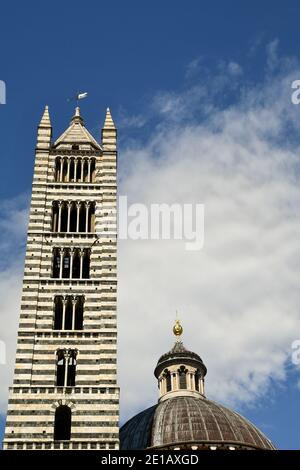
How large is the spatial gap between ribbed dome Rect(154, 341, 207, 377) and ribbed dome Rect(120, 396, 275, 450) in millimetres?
6427

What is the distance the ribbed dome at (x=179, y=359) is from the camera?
150ft

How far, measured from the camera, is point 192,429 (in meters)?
35.6

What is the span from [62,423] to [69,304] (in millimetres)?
5637

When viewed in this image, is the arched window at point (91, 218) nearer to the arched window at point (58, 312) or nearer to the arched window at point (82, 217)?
the arched window at point (82, 217)

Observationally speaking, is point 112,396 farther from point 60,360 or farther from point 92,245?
point 92,245

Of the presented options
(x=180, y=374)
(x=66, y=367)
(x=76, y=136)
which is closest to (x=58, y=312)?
(x=66, y=367)

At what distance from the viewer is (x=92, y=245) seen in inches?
1372

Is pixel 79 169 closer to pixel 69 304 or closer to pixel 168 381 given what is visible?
pixel 69 304

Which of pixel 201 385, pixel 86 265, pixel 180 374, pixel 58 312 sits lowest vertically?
pixel 58 312

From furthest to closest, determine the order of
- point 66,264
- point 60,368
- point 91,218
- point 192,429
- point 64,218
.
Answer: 1. point 64,218
2. point 91,218
3. point 192,429
4. point 66,264
5. point 60,368

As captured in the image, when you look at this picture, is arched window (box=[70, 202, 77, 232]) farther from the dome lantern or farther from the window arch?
the window arch

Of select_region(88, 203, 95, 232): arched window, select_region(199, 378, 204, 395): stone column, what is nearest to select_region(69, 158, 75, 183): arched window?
select_region(88, 203, 95, 232): arched window

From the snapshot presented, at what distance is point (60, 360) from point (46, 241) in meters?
6.51
